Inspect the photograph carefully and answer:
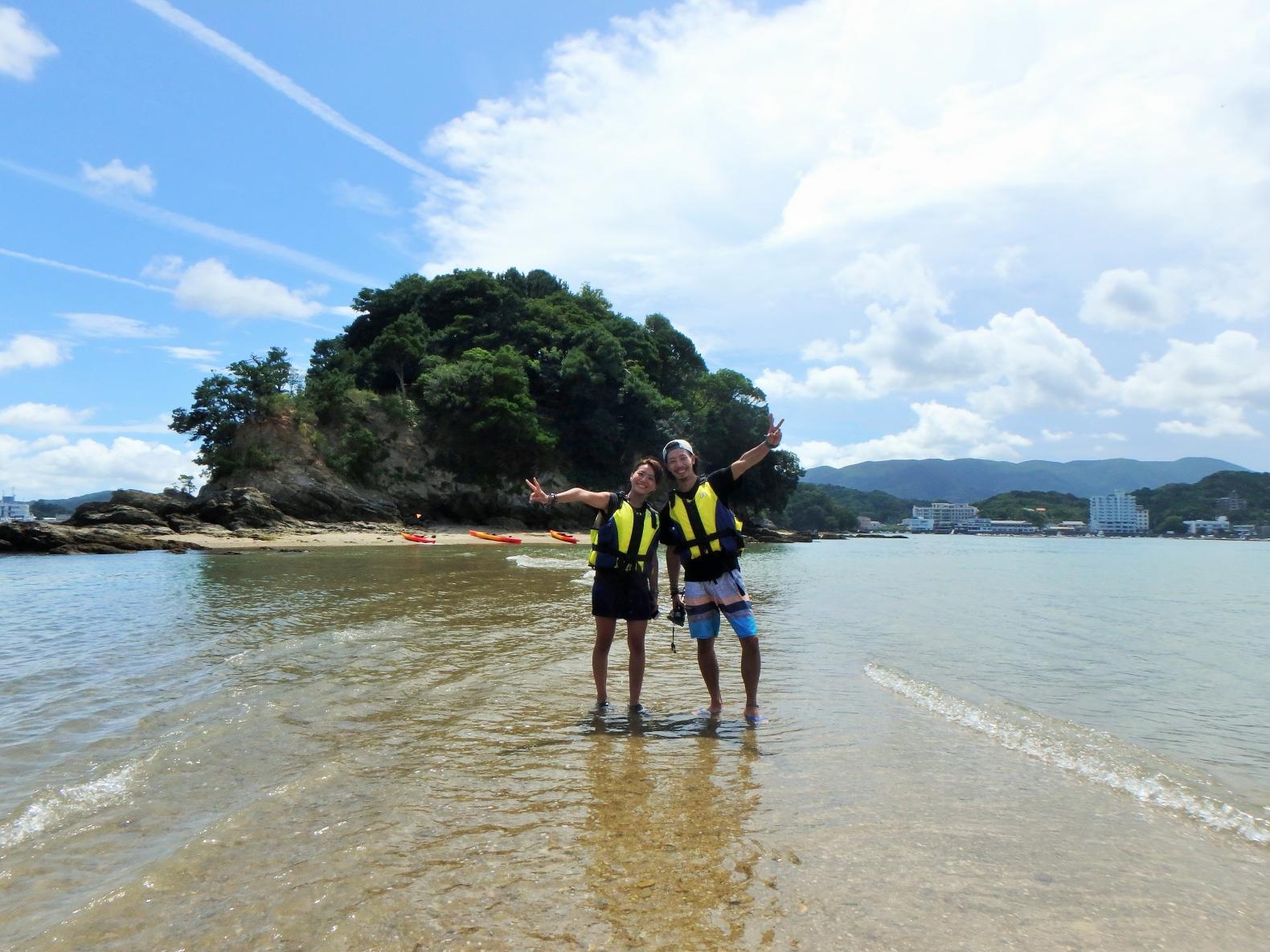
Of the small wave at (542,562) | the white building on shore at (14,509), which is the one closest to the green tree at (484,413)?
the small wave at (542,562)

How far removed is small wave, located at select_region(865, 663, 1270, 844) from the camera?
4.13 meters

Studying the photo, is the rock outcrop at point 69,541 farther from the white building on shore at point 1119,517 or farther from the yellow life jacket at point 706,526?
the white building on shore at point 1119,517

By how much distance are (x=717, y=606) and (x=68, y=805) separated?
4158 millimetres

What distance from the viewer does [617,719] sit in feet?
19.1

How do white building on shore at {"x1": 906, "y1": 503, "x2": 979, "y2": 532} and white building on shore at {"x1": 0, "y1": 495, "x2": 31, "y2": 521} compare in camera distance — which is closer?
white building on shore at {"x1": 0, "y1": 495, "x2": 31, "y2": 521}

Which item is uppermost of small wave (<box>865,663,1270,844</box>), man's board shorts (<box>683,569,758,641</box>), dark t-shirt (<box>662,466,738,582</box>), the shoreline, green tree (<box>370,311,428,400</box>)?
green tree (<box>370,311,428,400</box>)

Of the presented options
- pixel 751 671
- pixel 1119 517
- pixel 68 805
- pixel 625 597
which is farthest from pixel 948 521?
pixel 68 805

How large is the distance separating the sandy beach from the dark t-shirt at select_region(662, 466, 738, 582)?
28.9 meters

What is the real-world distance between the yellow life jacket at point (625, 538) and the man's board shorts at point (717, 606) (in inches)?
17.7

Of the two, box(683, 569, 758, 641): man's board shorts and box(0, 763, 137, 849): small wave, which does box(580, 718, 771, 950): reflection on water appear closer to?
box(683, 569, 758, 641): man's board shorts

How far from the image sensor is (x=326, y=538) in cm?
3594

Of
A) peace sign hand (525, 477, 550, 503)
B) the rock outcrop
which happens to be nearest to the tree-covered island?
the rock outcrop

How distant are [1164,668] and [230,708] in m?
9.71

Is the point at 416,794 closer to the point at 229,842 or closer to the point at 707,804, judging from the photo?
the point at 229,842
